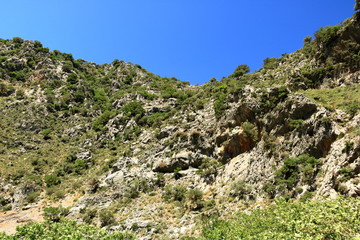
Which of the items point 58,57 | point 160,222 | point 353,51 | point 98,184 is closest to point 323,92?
point 353,51

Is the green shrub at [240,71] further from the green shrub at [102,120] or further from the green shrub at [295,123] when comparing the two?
the green shrub at [295,123]

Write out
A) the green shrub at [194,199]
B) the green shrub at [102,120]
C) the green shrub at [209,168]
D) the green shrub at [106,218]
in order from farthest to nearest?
the green shrub at [102,120] < the green shrub at [209,168] < the green shrub at [106,218] < the green shrub at [194,199]

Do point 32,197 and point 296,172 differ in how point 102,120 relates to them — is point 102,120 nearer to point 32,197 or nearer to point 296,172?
point 32,197

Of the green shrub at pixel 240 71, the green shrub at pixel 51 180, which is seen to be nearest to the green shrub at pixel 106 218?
the green shrub at pixel 51 180

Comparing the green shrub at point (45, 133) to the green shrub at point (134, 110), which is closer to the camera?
the green shrub at point (45, 133)

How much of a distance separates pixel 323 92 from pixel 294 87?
195 inches

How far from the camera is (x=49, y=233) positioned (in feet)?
50.0

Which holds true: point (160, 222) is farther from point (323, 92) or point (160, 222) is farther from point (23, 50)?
point (23, 50)

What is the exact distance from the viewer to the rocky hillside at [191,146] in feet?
82.7

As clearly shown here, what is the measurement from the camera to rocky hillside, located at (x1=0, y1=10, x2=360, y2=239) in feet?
82.7

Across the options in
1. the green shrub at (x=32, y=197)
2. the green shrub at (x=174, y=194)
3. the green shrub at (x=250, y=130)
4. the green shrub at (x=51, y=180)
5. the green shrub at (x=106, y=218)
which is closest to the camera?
the green shrub at (x=106, y=218)

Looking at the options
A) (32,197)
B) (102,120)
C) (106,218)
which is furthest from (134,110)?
(106,218)

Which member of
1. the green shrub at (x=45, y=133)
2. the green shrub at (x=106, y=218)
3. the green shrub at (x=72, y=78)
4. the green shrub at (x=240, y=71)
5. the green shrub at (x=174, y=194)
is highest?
the green shrub at (x=72, y=78)

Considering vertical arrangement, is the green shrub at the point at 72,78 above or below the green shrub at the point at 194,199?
above
